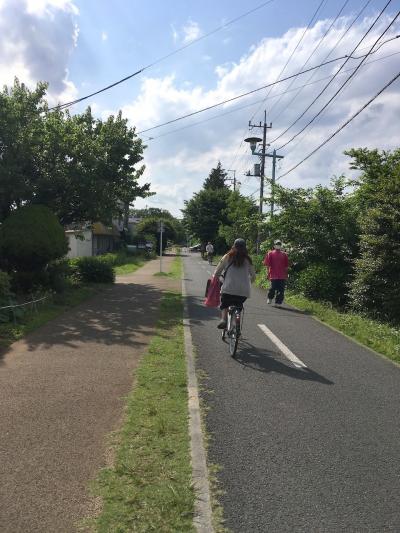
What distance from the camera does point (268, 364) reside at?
283 inches

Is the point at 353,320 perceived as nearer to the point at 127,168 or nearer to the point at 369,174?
the point at 369,174

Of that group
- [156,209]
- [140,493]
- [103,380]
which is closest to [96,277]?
[103,380]

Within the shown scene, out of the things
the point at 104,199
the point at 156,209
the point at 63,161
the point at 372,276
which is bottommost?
the point at 372,276

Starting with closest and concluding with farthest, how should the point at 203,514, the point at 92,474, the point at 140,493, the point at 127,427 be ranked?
the point at 203,514, the point at 140,493, the point at 92,474, the point at 127,427

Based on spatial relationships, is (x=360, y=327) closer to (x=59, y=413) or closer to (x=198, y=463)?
(x=59, y=413)

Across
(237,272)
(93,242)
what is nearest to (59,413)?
(237,272)

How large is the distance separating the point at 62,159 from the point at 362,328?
10.2 m

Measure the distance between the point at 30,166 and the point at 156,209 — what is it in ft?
390

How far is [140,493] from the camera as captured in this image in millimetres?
3344

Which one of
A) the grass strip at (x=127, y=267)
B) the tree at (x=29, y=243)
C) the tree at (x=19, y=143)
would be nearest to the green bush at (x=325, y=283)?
the tree at (x=29, y=243)

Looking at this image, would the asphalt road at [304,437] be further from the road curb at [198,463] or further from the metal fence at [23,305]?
the metal fence at [23,305]

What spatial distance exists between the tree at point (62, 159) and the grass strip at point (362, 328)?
7.57 m

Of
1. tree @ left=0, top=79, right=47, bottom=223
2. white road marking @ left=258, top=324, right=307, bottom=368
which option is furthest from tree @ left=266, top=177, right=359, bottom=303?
tree @ left=0, top=79, right=47, bottom=223

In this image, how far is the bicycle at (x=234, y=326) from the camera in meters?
7.54
